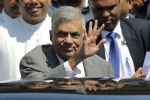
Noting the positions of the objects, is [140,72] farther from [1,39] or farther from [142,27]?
[1,39]

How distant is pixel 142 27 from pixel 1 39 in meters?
1.42

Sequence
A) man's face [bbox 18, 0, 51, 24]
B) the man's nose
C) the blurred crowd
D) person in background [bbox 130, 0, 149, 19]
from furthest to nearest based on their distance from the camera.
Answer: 1. person in background [bbox 130, 0, 149, 19]
2. man's face [bbox 18, 0, 51, 24]
3. the blurred crowd
4. the man's nose

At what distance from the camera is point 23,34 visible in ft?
22.4

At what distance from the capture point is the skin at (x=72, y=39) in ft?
17.9

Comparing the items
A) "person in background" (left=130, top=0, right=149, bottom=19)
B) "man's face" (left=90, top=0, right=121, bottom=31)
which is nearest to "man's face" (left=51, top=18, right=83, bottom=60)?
"man's face" (left=90, top=0, right=121, bottom=31)

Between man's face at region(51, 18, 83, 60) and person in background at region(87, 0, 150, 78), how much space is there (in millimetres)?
745

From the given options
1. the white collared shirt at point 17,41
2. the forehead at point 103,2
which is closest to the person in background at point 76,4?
the white collared shirt at point 17,41

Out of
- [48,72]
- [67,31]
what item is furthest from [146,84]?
[67,31]

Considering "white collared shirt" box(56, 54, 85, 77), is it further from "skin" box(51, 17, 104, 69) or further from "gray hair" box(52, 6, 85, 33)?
"gray hair" box(52, 6, 85, 33)

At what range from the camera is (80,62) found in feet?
17.5

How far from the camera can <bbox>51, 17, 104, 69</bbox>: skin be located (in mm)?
5441

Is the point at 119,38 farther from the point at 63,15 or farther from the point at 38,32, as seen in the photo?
the point at 63,15

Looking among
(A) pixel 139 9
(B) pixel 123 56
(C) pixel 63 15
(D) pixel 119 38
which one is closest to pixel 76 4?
(D) pixel 119 38

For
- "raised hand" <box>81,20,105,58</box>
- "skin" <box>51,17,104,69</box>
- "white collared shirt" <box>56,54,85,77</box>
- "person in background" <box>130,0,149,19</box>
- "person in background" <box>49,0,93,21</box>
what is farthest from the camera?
"person in background" <box>130,0,149,19</box>
